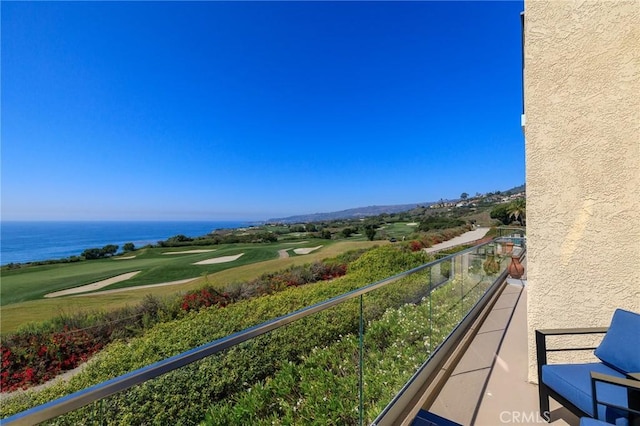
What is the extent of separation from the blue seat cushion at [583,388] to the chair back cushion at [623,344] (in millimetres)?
77

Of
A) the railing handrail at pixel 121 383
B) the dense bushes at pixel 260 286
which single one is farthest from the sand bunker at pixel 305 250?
the railing handrail at pixel 121 383

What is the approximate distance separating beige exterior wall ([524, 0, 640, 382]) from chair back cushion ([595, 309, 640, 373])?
1.32 ft

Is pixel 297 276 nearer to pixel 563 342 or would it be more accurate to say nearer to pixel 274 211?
pixel 563 342

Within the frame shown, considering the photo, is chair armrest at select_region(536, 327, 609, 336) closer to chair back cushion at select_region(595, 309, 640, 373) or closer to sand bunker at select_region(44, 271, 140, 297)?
chair back cushion at select_region(595, 309, 640, 373)

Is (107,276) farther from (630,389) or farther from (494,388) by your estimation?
(630,389)

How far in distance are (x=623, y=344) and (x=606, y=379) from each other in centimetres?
77

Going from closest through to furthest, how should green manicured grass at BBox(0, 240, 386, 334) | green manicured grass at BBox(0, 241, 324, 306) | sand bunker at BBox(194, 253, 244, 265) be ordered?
green manicured grass at BBox(0, 240, 386, 334)
green manicured grass at BBox(0, 241, 324, 306)
sand bunker at BBox(194, 253, 244, 265)

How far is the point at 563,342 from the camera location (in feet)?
8.93

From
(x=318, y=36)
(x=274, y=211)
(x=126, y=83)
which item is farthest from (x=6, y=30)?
(x=274, y=211)

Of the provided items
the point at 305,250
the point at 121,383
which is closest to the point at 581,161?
the point at 121,383

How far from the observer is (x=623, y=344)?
2133 millimetres

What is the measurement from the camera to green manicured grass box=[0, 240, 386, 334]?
9.76 meters

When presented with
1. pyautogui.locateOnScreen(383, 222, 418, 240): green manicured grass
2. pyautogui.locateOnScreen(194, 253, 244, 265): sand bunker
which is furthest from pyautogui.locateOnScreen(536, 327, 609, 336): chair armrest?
pyautogui.locateOnScreen(383, 222, 418, 240): green manicured grass

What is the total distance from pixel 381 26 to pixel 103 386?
13.9 meters
